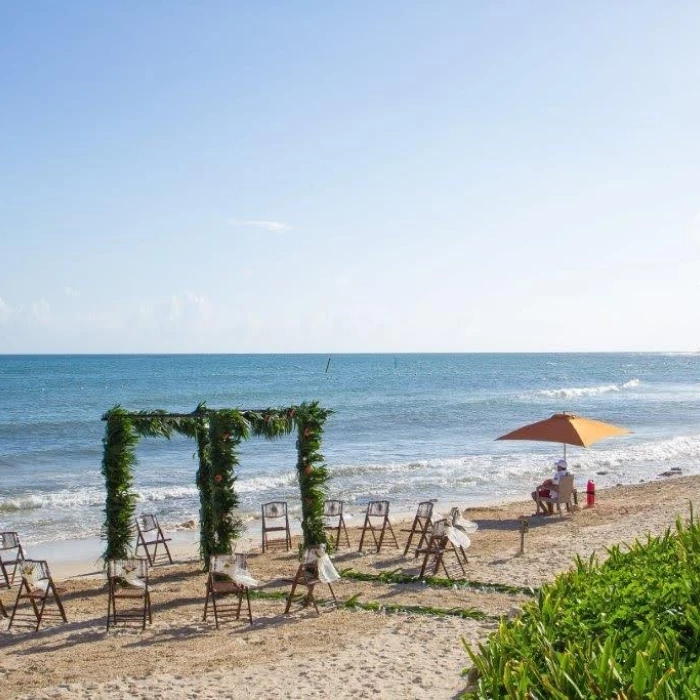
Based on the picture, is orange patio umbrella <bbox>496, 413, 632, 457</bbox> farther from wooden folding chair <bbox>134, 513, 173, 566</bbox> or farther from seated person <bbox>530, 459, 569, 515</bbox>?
wooden folding chair <bbox>134, 513, 173, 566</bbox>

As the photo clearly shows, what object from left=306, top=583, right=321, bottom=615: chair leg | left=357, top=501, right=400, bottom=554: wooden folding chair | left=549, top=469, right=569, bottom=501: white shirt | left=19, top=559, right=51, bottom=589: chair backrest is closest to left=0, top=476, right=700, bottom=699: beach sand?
left=306, top=583, right=321, bottom=615: chair leg

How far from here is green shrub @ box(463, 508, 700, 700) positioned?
3598mm

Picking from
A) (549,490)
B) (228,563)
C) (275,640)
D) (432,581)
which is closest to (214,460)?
(228,563)

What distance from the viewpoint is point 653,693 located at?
335cm

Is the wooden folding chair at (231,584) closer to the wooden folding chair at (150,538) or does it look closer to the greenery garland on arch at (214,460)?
the greenery garland on arch at (214,460)

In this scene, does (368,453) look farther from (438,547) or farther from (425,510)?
(438,547)

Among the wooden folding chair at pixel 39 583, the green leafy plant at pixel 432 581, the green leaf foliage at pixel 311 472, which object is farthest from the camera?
the green leaf foliage at pixel 311 472

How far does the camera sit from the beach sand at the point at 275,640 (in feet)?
25.8

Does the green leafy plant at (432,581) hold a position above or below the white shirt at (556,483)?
below

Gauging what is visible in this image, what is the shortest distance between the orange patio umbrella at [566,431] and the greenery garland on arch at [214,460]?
5.48 m

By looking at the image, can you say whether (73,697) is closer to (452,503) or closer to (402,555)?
(402,555)

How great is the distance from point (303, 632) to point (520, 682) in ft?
20.5

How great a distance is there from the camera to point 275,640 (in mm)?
9273

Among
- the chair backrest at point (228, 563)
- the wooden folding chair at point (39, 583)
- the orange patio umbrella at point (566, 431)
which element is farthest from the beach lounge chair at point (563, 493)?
the wooden folding chair at point (39, 583)
